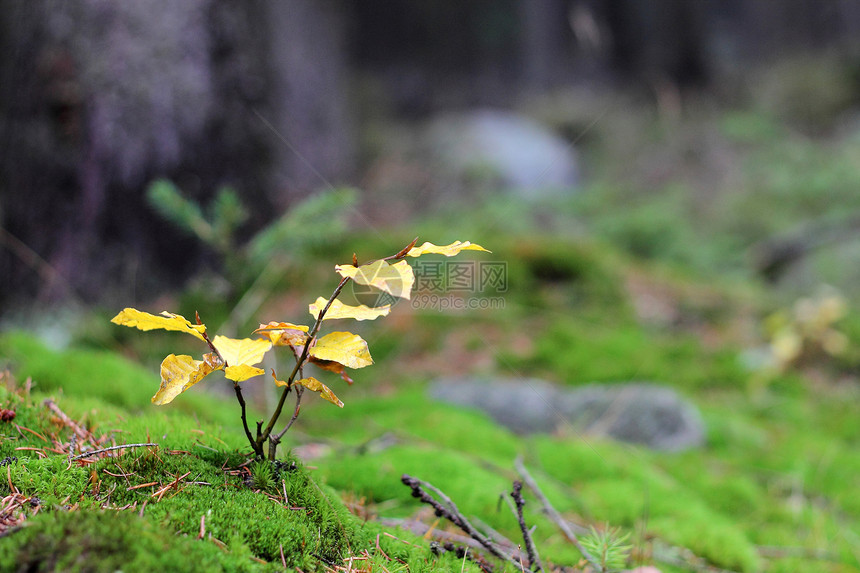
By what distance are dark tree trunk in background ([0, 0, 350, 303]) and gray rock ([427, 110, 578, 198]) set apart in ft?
24.8

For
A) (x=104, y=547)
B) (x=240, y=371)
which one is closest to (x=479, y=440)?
(x=240, y=371)

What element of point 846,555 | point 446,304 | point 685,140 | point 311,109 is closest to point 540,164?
point 685,140

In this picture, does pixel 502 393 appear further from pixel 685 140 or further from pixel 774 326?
pixel 685 140

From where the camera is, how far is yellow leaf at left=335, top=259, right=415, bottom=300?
0.95 metres

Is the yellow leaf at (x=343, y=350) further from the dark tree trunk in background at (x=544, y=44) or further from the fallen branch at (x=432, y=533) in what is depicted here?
the dark tree trunk in background at (x=544, y=44)

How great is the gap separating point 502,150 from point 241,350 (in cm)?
1209

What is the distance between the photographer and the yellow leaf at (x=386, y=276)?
947 millimetres

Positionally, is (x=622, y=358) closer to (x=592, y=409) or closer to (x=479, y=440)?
(x=592, y=409)

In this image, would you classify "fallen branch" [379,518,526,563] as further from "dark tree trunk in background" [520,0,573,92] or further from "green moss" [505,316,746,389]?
"dark tree trunk in background" [520,0,573,92]

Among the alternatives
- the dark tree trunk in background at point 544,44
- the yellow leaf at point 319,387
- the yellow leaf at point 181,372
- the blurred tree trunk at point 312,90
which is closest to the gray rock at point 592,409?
the yellow leaf at point 319,387

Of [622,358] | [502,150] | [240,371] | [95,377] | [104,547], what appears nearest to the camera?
[104,547]

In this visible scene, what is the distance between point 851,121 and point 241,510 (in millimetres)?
16765

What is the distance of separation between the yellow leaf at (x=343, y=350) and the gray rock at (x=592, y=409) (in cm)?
229

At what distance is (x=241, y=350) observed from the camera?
40.6 inches
